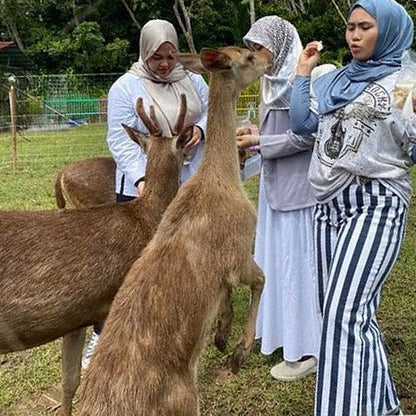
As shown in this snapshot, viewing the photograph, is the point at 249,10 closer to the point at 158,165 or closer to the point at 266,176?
the point at 266,176

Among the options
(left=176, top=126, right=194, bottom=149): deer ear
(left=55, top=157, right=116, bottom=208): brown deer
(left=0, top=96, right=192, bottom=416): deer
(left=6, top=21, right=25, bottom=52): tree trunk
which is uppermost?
(left=6, top=21, right=25, bottom=52): tree trunk

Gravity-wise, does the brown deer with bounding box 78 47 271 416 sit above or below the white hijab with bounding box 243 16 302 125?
below

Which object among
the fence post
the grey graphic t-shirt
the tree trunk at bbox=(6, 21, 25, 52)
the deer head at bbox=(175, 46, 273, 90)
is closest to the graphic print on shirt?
the grey graphic t-shirt

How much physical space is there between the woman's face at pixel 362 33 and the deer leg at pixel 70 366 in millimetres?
1788

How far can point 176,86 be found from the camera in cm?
378

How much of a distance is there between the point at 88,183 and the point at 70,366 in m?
2.01

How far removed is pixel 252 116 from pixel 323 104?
1.75 meters

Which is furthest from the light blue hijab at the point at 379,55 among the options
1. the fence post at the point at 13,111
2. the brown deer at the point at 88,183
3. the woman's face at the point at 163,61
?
the brown deer at the point at 88,183

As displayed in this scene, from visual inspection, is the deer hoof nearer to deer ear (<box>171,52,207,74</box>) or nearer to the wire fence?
deer ear (<box>171,52,207,74</box>)

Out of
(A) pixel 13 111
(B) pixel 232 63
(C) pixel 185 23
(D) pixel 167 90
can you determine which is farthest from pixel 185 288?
(A) pixel 13 111

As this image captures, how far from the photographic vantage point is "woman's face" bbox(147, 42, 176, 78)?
11.8ft

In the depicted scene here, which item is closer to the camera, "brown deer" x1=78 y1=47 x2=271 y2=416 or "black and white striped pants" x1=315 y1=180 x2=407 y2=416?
"brown deer" x1=78 y1=47 x2=271 y2=416

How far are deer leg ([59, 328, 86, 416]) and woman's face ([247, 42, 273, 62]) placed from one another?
1.55m

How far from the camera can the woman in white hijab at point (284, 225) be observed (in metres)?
3.73
